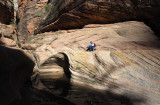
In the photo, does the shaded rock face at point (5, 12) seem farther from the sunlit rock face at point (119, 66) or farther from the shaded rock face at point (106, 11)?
the sunlit rock face at point (119, 66)

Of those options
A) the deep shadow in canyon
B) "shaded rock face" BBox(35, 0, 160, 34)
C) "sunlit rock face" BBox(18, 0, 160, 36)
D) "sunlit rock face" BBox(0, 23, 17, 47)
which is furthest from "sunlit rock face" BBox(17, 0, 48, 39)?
the deep shadow in canyon

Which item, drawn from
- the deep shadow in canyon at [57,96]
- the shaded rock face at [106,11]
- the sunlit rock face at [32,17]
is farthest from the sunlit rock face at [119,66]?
the sunlit rock face at [32,17]

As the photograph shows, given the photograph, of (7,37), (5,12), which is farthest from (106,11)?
(5,12)

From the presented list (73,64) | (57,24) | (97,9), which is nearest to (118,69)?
(73,64)

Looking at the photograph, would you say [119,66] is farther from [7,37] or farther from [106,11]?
[7,37]

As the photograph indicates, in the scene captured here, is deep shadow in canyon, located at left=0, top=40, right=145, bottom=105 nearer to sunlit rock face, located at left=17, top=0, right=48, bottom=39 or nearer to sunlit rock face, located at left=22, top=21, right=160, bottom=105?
sunlit rock face, located at left=22, top=21, right=160, bottom=105

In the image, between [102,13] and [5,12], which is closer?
[102,13]

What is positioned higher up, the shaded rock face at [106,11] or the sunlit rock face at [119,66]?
the shaded rock face at [106,11]

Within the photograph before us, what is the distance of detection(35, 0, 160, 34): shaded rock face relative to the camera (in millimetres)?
6020

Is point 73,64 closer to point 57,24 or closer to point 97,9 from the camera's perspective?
point 97,9

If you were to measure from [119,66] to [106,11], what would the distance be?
164 inches

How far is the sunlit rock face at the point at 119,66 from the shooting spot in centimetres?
304

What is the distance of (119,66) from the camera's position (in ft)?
12.5

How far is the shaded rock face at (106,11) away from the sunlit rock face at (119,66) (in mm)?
767
